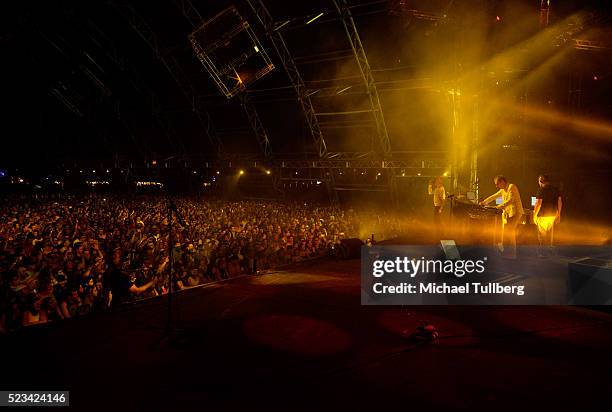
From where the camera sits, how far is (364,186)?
16.3 metres

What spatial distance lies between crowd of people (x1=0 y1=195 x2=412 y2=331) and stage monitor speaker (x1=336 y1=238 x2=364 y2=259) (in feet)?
1.86

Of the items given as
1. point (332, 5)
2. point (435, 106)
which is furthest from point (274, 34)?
point (435, 106)

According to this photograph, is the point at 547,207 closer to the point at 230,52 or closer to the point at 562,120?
the point at 562,120

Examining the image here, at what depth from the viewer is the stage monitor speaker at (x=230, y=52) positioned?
13.7 metres

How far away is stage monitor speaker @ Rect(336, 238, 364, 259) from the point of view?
834cm

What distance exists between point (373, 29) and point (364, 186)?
6277 millimetres

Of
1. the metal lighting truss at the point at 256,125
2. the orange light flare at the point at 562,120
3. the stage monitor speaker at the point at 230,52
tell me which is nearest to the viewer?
the orange light flare at the point at 562,120

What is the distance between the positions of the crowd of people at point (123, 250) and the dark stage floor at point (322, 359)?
3.05ft

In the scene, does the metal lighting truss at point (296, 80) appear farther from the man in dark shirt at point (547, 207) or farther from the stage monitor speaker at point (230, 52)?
the man in dark shirt at point (547, 207)

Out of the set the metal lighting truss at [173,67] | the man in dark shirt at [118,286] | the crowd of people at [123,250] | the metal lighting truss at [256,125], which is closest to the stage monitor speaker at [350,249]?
the crowd of people at [123,250]

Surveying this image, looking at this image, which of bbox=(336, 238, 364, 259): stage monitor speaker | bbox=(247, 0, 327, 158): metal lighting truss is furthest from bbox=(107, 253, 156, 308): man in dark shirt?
bbox=(247, 0, 327, 158): metal lighting truss

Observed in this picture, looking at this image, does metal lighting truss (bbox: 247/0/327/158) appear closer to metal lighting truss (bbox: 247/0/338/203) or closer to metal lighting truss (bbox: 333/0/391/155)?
metal lighting truss (bbox: 247/0/338/203)

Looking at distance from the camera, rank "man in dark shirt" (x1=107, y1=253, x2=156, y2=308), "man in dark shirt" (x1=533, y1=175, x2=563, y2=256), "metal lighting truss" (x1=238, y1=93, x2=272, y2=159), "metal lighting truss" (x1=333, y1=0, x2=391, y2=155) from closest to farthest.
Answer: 1. "man in dark shirt" (x1=107, y1=253, x2=156, y2=308)
2. "man in dark shirt" (x1=533, y1=175, x2=563, y2=256)
3. "metal lighting truss" (x1=333, y1=0, x2=391, y2=155)
4. "metal lighting truss" (x1=238, y1=93, x2=272, y2=159)

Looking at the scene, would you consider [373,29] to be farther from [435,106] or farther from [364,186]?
[364,186]
